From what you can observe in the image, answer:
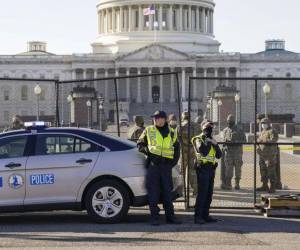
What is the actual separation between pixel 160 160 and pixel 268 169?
591 cm

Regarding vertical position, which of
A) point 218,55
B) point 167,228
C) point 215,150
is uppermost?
point 218,55

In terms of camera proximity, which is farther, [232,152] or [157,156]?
[232,152]

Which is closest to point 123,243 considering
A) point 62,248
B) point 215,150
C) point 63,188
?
point 62,248

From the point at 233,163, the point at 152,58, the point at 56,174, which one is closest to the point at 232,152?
the point at 233,163

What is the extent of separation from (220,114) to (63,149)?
1604 centimetres

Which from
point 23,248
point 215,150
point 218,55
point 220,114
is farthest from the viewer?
point 218,55

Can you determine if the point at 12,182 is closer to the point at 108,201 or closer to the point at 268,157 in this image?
the point at 108,201

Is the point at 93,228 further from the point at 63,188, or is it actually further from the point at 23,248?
the point at 23,248

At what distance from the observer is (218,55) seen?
113 metres

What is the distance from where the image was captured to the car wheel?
1351cm

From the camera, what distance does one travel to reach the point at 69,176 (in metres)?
13.5

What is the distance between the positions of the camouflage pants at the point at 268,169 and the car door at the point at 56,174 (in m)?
6.29

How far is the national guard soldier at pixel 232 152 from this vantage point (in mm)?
19172

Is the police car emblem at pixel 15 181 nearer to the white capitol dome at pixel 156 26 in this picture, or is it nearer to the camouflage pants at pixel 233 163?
the camouflage pants at pixel 233 163
